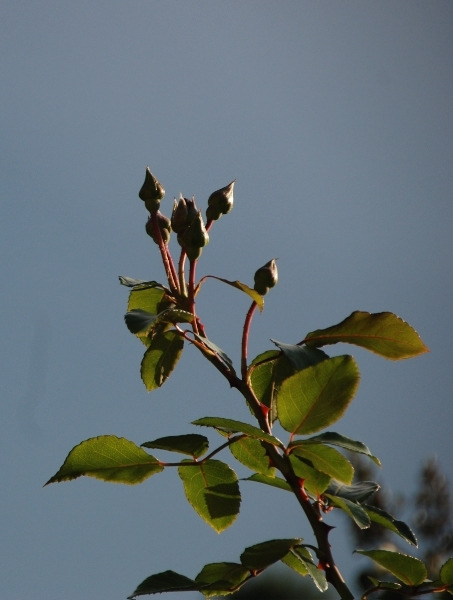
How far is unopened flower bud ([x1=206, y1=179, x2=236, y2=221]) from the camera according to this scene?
0.75m

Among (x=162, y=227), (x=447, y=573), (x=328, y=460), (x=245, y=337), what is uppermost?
(x=162, y=227)

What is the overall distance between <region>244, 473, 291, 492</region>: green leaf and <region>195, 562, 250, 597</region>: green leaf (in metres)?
0.07

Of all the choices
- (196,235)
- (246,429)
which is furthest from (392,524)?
(196,235)

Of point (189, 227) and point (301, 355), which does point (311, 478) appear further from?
point (189, 227)

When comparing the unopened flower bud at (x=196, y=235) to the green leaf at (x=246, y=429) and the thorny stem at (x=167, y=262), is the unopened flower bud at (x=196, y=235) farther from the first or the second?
the green leaf at (x=246, y=429)

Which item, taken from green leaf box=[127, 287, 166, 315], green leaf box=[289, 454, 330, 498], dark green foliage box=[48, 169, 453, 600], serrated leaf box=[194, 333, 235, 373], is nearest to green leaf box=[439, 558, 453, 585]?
dark green foliage box=[48, 169, 453, 600]

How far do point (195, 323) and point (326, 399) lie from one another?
0.13 metres

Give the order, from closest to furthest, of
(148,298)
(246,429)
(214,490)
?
(246,429) → (214,490) → (148,298)

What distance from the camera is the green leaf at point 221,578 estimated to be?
60 cm

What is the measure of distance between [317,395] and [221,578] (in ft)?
0.49

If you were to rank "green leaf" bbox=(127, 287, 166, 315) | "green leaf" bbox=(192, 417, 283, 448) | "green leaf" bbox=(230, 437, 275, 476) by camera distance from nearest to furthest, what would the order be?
1. "green leaf" bbox=(192, 417, 283, 448)
2. "green leaf" bbox=(230, 437, 275, 476)
3. "green leaf" bbox=(127, 287, 166, 315)

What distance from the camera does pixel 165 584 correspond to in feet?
2.05

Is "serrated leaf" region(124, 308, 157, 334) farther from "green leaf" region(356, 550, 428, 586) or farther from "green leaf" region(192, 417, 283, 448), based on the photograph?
"green leaf" region(356, 550, 428, 586)

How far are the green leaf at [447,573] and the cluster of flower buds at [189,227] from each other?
29cm
